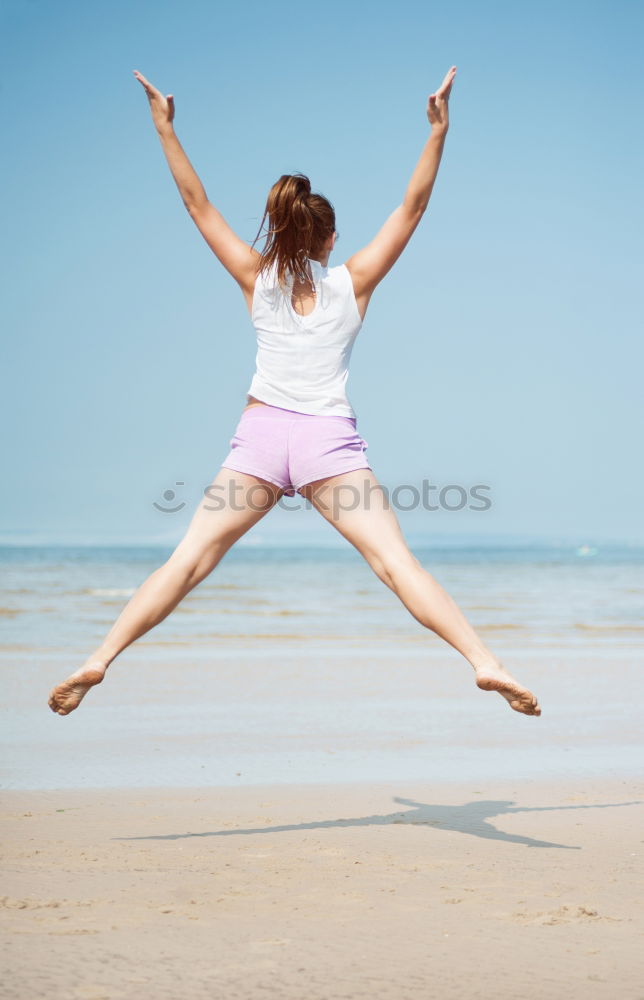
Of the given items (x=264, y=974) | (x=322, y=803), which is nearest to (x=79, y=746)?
(x=322, y=803)

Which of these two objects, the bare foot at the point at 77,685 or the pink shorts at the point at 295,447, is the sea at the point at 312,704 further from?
the pink shorts at the point at 295,447

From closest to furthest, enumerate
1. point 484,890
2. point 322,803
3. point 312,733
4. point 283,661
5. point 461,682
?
point 484,890
point 322,803
point 312,733
point 461,682
point 283,661

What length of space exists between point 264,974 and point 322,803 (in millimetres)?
2359

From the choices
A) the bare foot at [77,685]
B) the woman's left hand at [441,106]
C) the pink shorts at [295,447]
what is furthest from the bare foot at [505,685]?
the woman's left hand at [441,106]

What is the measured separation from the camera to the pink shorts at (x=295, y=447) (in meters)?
3.56

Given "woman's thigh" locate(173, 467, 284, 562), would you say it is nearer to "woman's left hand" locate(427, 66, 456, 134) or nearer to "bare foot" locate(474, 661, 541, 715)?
"bare foot" locate(474, 661, 541, 715)

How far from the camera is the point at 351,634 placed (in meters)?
14.3

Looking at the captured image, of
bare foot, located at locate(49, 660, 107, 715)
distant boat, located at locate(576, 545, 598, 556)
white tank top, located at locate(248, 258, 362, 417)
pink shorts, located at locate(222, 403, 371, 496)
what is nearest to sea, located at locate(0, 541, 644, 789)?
bare foot, located at locate(49, 660, 107, 715)

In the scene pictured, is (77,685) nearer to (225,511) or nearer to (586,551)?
(225,511)

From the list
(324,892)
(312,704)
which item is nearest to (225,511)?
(324,892)

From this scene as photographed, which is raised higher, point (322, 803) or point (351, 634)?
point (322, 803)

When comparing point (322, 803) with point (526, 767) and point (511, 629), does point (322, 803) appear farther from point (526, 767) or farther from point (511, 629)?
point (511, 629)

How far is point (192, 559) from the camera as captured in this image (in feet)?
12.1

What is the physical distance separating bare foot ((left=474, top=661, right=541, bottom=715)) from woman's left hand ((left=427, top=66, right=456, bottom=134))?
1863 millimetres
